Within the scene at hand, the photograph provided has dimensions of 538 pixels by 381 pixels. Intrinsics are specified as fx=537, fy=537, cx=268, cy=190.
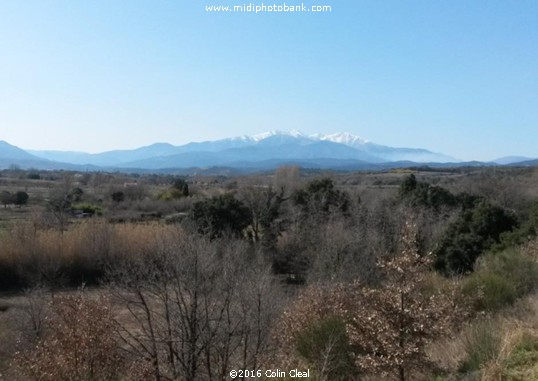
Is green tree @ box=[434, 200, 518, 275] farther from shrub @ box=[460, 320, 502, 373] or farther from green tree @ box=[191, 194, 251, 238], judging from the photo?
shrub @ box=[460, 320, 502, 373]

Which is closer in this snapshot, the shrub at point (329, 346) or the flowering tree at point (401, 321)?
the flowering tree at point (401, 321)

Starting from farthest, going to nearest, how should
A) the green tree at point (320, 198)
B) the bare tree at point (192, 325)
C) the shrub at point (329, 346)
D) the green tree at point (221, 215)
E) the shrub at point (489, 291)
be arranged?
the green tree at point (320, 198) < the green tree at point (221, 215) < the shrub at point (489, 291) < the bare tree at point (192, 325) < the shrub at point (329, 346)

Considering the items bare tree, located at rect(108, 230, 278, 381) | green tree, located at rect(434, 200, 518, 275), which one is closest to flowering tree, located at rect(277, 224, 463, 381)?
bare tree, located at rect(108, 230, 278, 381)

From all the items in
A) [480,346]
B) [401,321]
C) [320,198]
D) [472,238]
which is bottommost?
[472,238]

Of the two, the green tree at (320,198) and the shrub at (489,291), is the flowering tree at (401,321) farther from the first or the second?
the green tree at (320,198)

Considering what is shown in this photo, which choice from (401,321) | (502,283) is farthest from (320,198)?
(401,321)

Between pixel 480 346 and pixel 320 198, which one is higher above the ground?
pixel 480 346

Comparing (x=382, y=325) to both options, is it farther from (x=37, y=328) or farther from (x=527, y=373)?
(x=37, y=328)

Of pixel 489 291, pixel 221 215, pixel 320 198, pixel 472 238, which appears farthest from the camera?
pixel 320 198

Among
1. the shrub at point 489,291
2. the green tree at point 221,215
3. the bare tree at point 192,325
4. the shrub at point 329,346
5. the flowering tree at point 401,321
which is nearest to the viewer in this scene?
the flowering tree at point 401,321

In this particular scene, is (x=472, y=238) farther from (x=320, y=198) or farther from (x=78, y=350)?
(x=78, y=350)

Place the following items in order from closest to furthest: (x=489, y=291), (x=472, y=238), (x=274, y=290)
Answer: (x=489, y=291), (x=274, y=290), (x=472, y=238)

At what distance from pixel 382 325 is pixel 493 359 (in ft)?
4.37

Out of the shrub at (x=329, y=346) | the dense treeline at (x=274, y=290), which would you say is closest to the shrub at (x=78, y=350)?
the dense treeline at (x=274, y=290)
